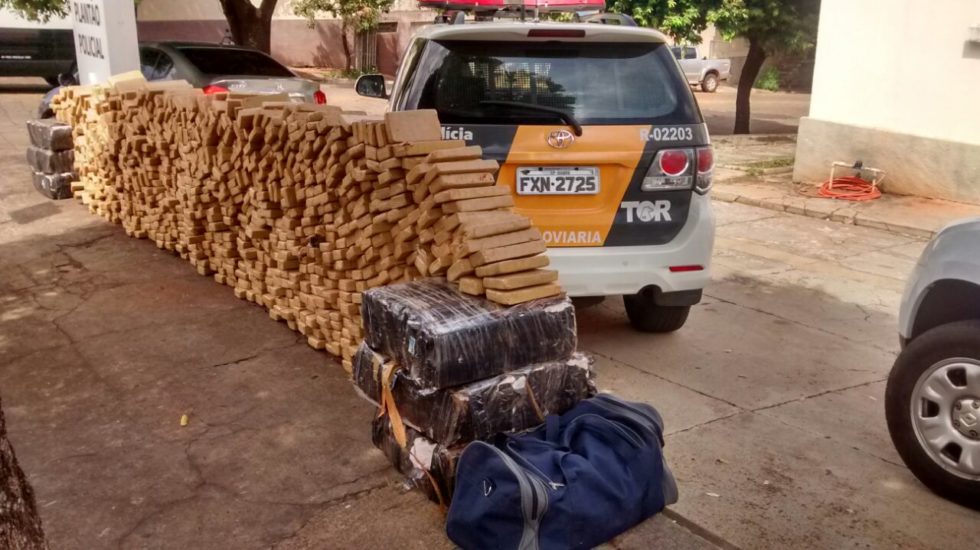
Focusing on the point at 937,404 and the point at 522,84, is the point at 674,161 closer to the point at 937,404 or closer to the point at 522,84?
the point at 522,84

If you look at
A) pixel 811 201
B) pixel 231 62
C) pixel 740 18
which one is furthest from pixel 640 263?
pixel 740 18

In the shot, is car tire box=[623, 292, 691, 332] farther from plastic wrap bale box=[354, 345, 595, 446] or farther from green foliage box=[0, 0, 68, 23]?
green foliage box=[0, 0, 68, 23]

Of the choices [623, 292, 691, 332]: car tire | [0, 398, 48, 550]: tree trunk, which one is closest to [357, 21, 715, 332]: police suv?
[623, 292, 691, 332]: car tire

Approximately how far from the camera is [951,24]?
9688 millimetres

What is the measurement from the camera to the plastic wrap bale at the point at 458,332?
11.3 feet

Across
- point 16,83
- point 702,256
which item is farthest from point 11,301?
point 16,83

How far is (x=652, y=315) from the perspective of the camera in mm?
5879

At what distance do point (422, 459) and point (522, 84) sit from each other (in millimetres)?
2355

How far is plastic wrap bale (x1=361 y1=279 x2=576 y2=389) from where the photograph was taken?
3.46 metres

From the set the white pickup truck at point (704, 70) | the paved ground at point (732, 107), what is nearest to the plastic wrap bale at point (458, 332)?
the paved ground at point (732, 107)

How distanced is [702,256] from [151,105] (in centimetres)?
468

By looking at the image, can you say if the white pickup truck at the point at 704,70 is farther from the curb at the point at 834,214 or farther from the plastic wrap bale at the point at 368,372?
the plastic wrap bale at the point at 368,372

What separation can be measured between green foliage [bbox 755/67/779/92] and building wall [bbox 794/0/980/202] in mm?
22554

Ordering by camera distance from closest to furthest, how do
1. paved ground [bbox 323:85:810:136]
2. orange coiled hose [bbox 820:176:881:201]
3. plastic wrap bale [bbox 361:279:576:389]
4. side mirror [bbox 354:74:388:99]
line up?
plastic wrap bale [bbox 361:279:576:389]
side mirror [bbox 354:74:388:99]
orange coiled hose [bbox 820:176:881:201]
paved ground [bbox 323:85:810:136]
